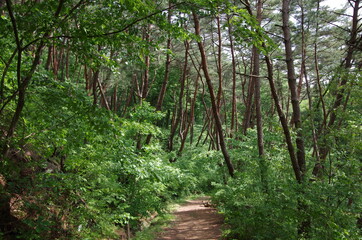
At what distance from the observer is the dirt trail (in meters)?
8.02

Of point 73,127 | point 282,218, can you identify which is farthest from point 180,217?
point 73,127

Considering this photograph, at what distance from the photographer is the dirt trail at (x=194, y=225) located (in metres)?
8.02

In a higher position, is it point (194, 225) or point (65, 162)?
point (65, 162)

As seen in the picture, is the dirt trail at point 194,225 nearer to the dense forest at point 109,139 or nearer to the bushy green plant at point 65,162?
the dense forest at point 109,139

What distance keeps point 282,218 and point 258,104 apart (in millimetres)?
4371

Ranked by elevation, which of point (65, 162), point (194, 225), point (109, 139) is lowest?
point (194, 225)

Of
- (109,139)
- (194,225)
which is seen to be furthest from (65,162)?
(194,225)

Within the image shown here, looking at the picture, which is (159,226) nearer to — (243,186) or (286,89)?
(243,186)

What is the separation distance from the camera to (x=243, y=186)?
263 inches

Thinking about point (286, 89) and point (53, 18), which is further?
point (286, 89)

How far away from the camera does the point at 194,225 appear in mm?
9242

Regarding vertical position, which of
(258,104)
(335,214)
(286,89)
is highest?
(286,89)

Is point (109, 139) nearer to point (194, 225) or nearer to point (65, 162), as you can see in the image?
point (65, 162)

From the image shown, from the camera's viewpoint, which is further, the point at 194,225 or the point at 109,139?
the point at 194,225
